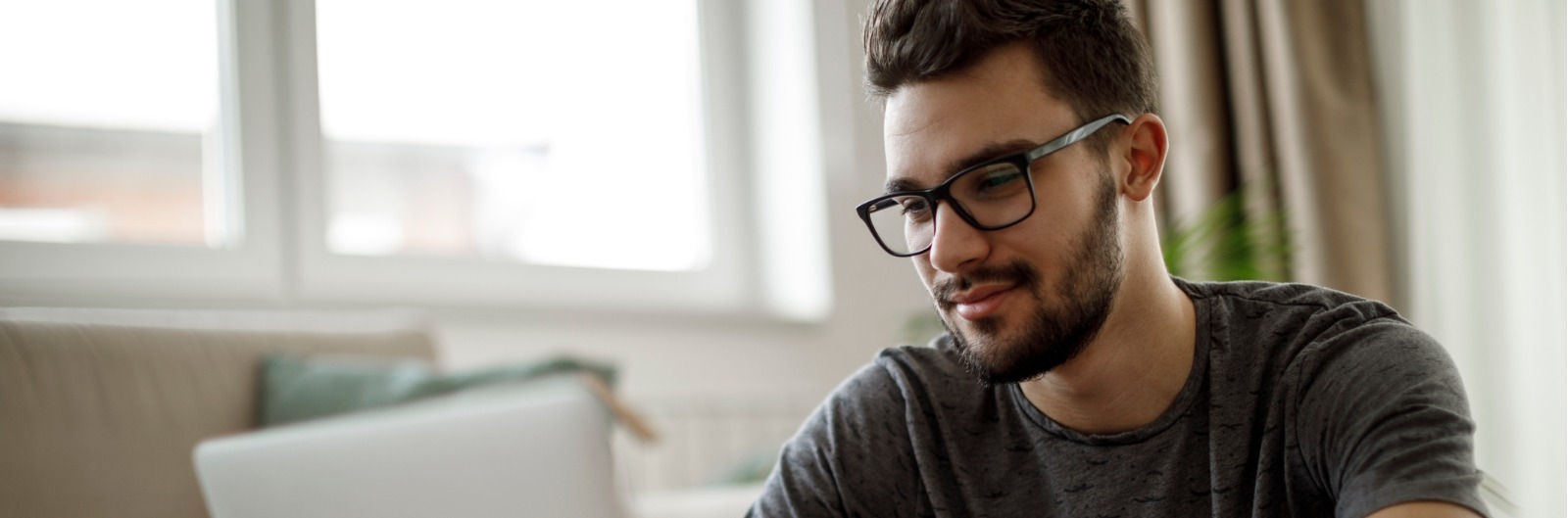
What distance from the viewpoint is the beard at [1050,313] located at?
120 cm

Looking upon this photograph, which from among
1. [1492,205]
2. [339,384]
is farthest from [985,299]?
[1492,205]

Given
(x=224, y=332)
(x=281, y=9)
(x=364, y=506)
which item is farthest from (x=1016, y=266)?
(x=281, y=9)

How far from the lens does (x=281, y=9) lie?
2.94m

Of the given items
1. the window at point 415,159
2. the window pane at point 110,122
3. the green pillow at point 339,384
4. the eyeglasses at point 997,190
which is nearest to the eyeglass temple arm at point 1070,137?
the eyeglasses at point 997,190

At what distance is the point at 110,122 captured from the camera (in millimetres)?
2807

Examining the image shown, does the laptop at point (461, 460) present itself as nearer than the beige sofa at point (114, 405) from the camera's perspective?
Yes

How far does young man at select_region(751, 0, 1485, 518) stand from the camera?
3.77ft

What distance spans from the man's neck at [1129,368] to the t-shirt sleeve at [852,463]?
0.49 ft

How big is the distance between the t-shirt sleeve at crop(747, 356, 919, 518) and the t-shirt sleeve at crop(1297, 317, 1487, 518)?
374 millimetres

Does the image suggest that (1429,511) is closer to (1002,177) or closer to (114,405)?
(1002,177)

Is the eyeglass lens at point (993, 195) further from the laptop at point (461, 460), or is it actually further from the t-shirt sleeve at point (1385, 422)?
the laptop at point (461, 460)

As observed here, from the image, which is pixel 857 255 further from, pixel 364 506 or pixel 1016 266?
pixel 364 506

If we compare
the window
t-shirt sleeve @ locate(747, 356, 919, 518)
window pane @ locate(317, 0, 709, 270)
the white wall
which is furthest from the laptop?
window pane @ locate(317, 0, 709, 270)

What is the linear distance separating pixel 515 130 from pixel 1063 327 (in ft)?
7.69
